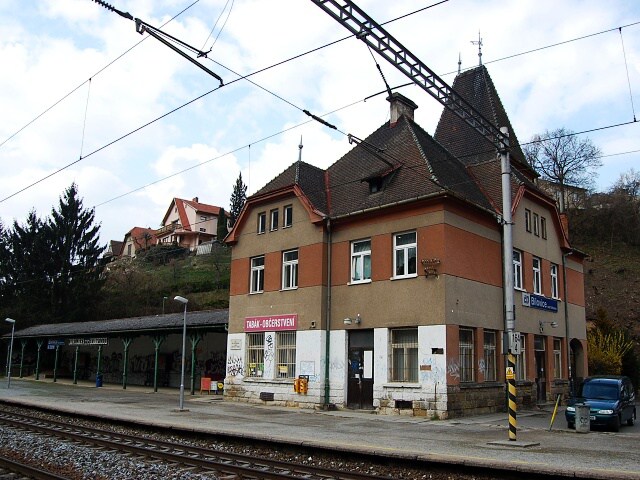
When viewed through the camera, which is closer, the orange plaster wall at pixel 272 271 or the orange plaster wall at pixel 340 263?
the orange plaster wall at pixel 340 263

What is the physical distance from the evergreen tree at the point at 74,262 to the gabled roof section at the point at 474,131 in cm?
4116

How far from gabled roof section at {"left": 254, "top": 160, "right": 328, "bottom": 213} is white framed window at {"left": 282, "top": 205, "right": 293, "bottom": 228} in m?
0.86

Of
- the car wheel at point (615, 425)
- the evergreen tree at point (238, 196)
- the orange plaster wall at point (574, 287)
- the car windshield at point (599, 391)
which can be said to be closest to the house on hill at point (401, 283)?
the orange plaster wall at point (574, 287)

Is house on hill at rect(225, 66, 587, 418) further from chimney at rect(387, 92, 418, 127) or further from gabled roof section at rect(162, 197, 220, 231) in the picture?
gabled roof section at rect(162, 197, 220, 231)

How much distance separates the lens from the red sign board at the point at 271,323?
24.0 meters

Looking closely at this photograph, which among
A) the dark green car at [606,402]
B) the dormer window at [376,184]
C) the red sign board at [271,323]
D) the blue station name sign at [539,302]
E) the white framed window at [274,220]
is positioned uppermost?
the dormer window at [376,184]

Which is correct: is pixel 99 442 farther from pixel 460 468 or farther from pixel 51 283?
pixel 51 283

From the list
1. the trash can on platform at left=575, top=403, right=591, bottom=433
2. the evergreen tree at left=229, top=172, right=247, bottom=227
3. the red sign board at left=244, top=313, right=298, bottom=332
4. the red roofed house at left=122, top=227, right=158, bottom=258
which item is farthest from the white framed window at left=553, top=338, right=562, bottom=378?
the evergreen tree at left=229, top=172, right=247, bottom=227

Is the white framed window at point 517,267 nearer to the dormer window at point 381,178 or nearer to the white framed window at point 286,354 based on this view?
the dormer window at point 381,178

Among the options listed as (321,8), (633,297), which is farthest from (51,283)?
(321,8)

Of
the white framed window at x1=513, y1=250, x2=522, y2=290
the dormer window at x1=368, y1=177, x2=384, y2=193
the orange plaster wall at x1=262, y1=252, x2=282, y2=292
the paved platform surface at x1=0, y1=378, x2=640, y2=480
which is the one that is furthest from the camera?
the orange plaster wall at x1=262, y1=252, x2=282, y2=292

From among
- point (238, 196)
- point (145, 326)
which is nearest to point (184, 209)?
point (238, 196)

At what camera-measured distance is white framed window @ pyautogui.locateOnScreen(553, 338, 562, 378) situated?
1055 inches

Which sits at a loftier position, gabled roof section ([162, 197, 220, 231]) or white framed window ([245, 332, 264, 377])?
gabled roof section ([162, 197, 220, 231])
